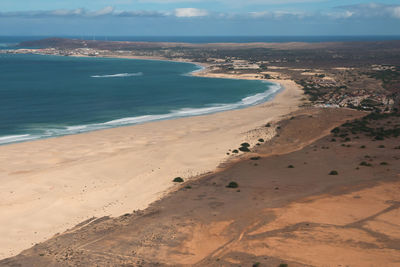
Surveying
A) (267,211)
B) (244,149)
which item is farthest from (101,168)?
(267,211)

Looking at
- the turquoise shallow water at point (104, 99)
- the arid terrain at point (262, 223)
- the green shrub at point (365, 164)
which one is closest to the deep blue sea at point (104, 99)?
the turquoise shallow water at point (104, 99)

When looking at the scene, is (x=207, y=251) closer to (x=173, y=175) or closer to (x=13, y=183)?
(x=173, y=175)

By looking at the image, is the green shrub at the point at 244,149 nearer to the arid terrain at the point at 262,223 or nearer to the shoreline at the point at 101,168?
the shoreline at the point at 101,168

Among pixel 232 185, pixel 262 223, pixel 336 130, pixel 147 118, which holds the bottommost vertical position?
pixel 262 223

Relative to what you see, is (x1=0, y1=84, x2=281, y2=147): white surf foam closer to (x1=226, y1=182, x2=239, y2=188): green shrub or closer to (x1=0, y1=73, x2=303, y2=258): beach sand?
(x1=0, y1=73, x2=303, y2=258): beach sand

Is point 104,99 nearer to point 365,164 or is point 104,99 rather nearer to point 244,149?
point 244,149

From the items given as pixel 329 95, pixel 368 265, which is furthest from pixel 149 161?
pixel 329 95

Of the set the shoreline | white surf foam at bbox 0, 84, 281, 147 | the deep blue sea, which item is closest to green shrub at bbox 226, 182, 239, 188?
the shoreline
